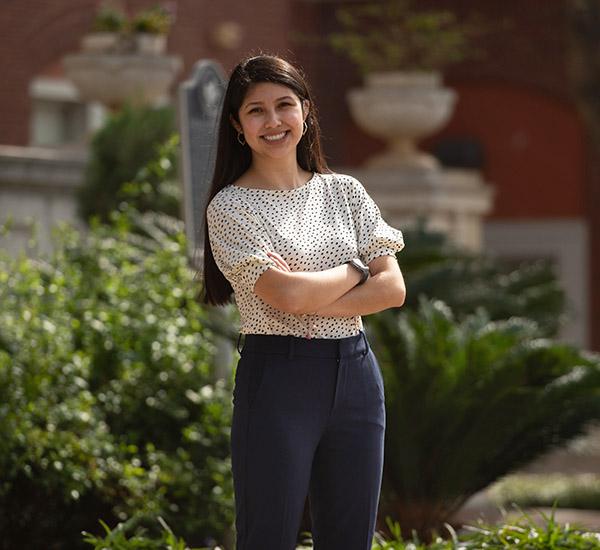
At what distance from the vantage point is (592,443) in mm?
12180

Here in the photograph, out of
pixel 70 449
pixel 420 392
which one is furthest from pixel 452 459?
pixel 70 449

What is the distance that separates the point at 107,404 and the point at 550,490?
4590 mm

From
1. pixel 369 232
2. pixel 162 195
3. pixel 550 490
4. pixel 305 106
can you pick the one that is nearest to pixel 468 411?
pixel 369 232

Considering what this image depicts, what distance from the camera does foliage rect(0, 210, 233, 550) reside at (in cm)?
617

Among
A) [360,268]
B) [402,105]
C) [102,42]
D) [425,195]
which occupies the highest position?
[102,42]

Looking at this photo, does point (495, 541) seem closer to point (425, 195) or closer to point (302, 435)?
point (302, 435)

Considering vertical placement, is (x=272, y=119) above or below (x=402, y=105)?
above

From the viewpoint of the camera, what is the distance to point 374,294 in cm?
374

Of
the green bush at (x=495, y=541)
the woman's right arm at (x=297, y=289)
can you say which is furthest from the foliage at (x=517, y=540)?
the woman's right arm at (x=297, y=289)

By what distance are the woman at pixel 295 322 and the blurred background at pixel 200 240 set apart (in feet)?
2.54

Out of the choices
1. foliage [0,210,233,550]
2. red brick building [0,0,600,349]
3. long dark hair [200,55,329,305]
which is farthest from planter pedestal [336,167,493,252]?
long dark hair [200,55,329,305]

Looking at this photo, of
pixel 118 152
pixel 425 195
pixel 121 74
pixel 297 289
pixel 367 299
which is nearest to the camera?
pixel 297 289

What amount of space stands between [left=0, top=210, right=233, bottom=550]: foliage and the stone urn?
5.56m

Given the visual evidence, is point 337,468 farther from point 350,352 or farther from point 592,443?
point 592,443
